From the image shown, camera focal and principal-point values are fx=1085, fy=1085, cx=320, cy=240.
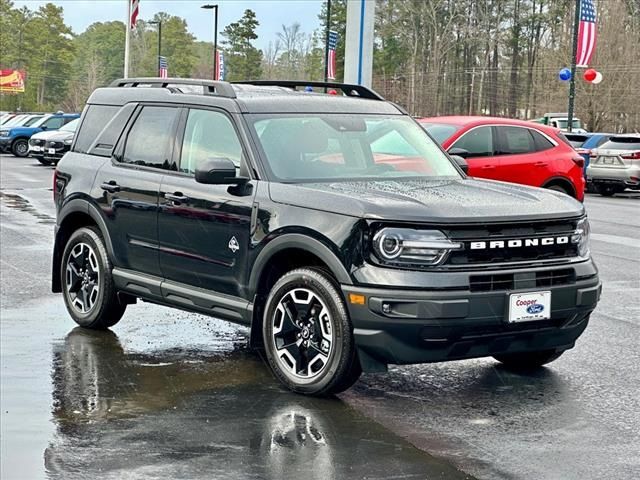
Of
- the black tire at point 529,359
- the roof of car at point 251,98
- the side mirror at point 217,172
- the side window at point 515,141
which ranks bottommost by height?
the black tire at point 529,359

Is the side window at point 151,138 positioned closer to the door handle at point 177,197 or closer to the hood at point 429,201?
the door handle at point 177,197

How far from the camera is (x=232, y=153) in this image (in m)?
7.04

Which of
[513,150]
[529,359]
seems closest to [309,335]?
[529,359]

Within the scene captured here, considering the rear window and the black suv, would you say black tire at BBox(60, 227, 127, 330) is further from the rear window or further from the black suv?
the rear window

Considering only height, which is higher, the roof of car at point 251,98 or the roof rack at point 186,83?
the roof rack at point 186,83

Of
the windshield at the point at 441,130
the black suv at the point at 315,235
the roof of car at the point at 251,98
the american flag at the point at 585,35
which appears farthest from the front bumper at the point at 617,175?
the roof of car at the point at 251,98

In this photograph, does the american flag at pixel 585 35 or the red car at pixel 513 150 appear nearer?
the red car at pixel 513 150

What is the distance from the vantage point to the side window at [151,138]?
7609 mm

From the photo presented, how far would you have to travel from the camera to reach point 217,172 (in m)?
6.63

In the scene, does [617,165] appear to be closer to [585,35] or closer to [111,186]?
[585,35]

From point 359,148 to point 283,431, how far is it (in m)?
2.33

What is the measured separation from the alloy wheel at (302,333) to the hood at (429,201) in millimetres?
557

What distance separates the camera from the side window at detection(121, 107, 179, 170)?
7609mm

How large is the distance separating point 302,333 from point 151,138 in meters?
2.20
